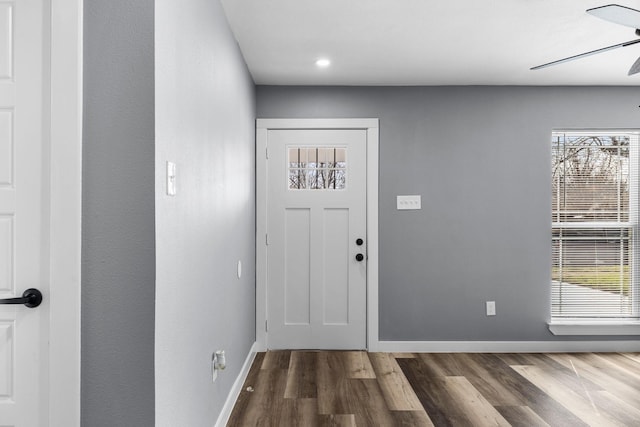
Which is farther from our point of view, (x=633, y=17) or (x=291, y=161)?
(x=291, y=161)

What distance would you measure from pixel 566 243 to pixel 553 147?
90 centimetres

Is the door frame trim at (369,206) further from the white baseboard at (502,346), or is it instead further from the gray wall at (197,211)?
the gray wall at (197,211)

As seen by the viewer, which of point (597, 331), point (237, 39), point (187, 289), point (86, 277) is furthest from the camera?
point (597, 331)

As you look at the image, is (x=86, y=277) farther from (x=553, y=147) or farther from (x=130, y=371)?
(x=553, y=147)

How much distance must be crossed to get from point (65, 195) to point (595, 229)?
4251 millimetres

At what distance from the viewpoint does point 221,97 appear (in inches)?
95.8

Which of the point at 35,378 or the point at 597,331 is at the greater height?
the point at 35,378

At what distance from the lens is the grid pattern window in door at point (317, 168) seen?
3.98 meters

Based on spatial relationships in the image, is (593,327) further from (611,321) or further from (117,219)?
(117,219)

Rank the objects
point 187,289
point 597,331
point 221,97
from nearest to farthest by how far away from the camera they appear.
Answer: point 187,289 → point 221,97 → point 597,331

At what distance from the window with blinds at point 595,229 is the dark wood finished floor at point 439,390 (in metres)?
0.48

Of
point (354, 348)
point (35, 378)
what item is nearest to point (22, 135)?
point (35, 378)

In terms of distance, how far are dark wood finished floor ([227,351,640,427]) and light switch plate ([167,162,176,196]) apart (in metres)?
1.64

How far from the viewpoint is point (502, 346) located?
3928 mm
